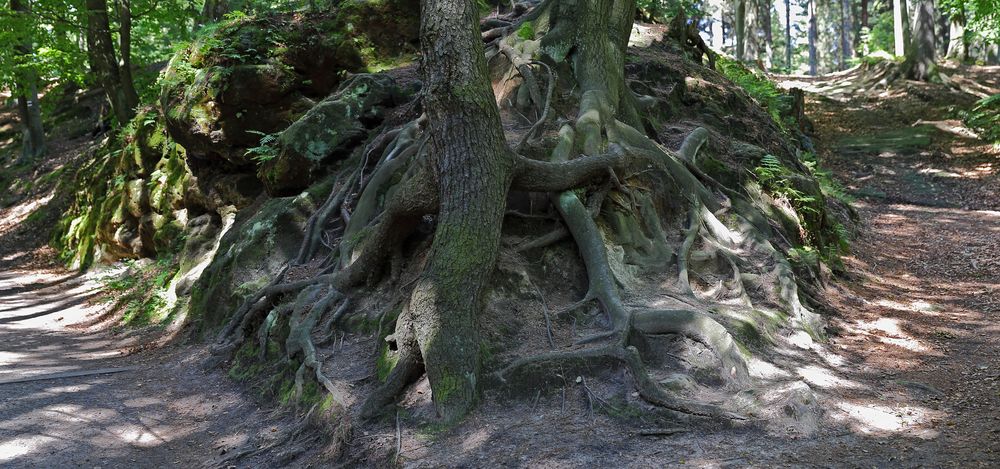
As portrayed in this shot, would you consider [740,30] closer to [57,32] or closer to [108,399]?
[57,32]

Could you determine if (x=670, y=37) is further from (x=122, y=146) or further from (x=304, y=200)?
(x=122, y=146)

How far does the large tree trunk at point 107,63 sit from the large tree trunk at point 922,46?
945 inches

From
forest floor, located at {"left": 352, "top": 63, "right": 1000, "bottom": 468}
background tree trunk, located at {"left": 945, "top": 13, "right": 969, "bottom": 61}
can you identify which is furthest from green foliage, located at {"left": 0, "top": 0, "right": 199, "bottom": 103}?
background tree trunk, located at {"left": 945, "top": 13, "right": 969, "bottom": 61}

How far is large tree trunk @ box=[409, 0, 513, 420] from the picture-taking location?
19.1 ft

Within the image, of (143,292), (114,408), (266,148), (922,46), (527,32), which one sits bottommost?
(114,408)

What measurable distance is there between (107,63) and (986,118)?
22.8 meters

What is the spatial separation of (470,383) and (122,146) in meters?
14.7

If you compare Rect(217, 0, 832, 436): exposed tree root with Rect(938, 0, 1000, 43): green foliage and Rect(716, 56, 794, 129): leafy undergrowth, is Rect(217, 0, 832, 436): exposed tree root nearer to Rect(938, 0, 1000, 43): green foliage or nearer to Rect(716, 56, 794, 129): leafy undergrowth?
Rect(716, 56, 794, 129): leafy undergrowth

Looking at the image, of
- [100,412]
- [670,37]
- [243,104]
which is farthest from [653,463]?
[670,37]

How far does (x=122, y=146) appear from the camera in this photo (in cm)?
1711

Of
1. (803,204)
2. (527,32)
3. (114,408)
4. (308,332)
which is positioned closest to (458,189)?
(308,332)

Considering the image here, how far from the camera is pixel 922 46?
79.6 ft

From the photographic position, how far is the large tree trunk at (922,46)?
23.8 m

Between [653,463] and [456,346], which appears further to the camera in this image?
[456,346]
